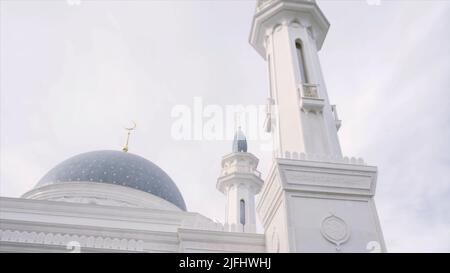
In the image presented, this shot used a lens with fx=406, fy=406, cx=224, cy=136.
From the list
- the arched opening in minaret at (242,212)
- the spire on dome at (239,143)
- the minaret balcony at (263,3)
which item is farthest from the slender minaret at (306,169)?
the spire on dome at (239,143)

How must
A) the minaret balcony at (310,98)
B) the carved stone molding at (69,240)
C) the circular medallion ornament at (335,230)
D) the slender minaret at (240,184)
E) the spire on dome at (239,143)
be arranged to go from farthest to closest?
the spire on dome at (239,143) → the slender minaret at (240,184) → the minaret balcony at (310,98) → the carved stone molding at (69,240) → the circular medallion ornament at (335,230)

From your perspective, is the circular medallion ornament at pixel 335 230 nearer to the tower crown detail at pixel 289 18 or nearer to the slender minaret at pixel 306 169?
the slender minaret at pixel 306 169

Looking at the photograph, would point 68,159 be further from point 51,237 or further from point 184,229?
point 184,229

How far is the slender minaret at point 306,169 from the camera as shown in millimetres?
6160

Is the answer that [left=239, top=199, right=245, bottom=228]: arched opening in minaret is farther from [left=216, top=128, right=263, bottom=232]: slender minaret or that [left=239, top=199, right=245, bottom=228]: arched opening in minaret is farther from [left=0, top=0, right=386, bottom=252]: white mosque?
[left=0, top=0, right=386, bottom=252]: white mosque

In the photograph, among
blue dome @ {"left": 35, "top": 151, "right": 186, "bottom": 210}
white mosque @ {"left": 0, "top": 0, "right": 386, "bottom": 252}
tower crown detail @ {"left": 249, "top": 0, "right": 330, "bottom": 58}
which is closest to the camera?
white mosque @ {"left": 0, "top": 0, "right": 386, "bottom": 252}

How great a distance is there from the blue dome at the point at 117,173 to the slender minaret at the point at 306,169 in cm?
618

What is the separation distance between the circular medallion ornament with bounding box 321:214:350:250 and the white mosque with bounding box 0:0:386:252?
0.02 m

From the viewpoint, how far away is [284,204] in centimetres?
634

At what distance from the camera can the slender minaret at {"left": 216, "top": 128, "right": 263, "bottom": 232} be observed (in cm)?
1434

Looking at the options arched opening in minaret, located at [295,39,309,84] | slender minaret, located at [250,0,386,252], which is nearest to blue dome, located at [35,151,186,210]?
slender minaret, located at [250,0,386,252]

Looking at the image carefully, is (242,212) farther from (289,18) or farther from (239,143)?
(289,18)

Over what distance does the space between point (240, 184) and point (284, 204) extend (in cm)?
869
